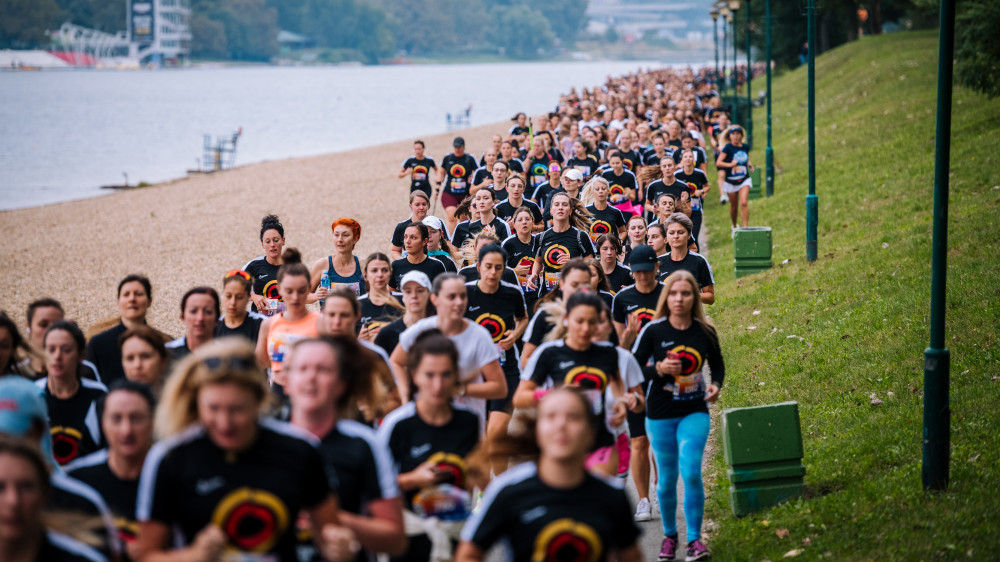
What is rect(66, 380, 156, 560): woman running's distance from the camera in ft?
15.2

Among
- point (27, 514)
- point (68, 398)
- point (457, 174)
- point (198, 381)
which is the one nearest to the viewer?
point (27, 514)

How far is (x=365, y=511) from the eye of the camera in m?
4.55

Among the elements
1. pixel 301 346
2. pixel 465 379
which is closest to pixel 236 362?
pixel 301 346

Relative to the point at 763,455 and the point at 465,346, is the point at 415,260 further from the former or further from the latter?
the point at 763,455

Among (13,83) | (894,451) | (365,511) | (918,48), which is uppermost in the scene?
(13,83)

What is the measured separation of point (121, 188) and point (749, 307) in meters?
37.8

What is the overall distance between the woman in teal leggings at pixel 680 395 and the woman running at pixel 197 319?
2.83 metres

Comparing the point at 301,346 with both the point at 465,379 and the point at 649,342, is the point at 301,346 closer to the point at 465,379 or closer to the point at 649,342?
the point at 465,379

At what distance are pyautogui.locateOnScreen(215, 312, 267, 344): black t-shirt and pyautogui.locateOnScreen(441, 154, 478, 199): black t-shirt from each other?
455 inches

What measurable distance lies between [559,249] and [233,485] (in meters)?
7.19

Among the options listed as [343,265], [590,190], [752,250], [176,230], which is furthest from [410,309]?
[176,230]

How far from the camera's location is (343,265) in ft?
33.0

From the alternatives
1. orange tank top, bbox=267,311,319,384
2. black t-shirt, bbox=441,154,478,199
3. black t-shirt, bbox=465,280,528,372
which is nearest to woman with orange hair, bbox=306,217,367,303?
Result: black t-shirt, bbox=465,280,528,372

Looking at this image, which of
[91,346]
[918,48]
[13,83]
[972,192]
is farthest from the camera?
[13,83]
